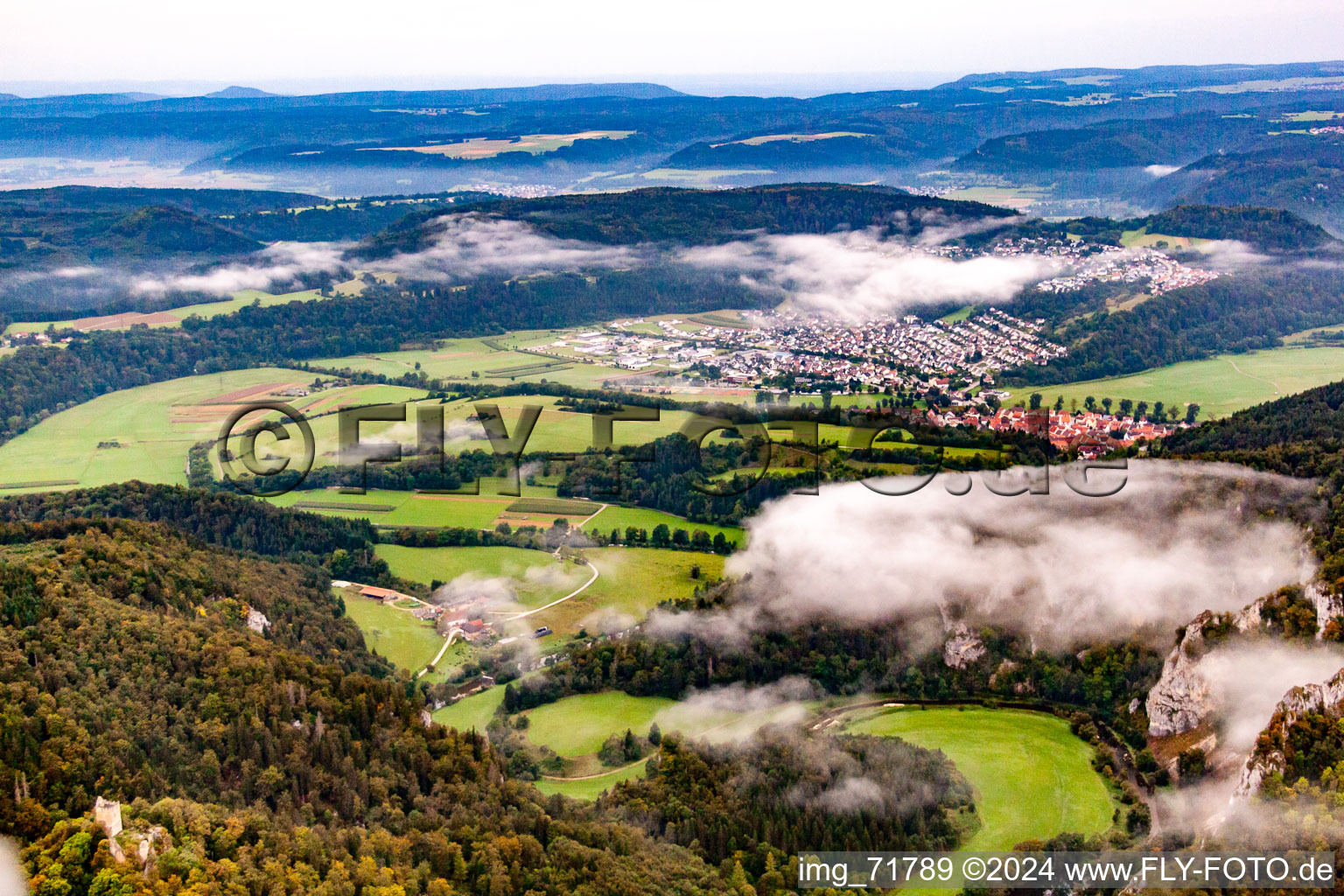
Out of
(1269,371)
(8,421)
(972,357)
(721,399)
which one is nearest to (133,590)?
(721,399)

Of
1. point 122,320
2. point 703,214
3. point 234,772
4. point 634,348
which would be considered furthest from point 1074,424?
point 122,320

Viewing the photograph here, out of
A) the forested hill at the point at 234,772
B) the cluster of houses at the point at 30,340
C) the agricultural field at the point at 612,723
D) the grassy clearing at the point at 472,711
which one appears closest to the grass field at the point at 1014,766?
the agricultural field at the point at 612,723

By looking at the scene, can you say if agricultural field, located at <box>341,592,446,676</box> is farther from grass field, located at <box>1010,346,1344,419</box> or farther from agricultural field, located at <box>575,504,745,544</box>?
grass field, located at <box>1010,346,1344,419</box>

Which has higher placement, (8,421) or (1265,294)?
(1265,294)

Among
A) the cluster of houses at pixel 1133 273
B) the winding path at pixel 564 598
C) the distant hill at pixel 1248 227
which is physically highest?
the distant hill at pixel 1248 227

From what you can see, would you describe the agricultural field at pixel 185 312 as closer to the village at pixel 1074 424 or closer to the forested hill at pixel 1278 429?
the village at pixel 1074 424

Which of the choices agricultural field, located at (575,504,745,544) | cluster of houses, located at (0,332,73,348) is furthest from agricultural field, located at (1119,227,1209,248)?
cluster of houses, located at (0,332,73,348)

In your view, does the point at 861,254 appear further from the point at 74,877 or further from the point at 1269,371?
the point at 74,877
